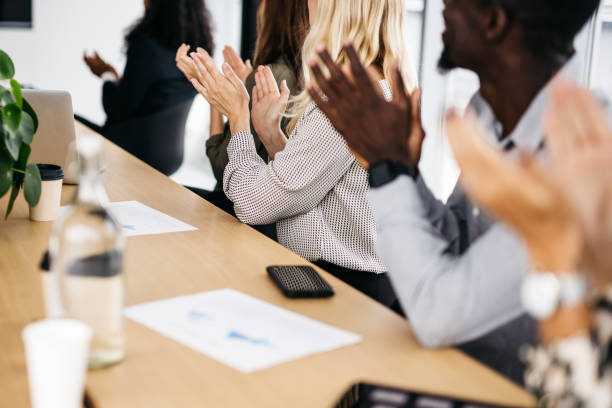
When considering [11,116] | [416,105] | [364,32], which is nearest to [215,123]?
[364,32]

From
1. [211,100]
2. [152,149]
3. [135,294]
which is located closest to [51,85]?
→ [152,149]

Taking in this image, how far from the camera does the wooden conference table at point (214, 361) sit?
83 cm

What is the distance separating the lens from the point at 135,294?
1124 millimetres

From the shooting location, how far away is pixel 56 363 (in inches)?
27.8

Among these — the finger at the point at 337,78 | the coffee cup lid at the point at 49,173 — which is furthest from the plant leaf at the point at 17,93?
the finger at the point at 337,78

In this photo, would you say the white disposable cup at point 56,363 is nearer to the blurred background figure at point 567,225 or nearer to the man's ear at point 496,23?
the blurred background figure at point 567,225

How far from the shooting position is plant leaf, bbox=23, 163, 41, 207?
4.65 feet

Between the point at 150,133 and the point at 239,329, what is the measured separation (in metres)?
2.69

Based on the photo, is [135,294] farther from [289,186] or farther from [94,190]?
[289,186]

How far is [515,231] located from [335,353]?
1.26 ft

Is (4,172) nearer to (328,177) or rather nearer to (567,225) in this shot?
(328,177)

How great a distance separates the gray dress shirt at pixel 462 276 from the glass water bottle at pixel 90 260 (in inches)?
15.2

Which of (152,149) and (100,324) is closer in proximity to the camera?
(100,324)

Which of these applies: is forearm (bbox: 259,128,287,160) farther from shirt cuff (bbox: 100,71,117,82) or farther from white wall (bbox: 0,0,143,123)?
white wall (bbox: 0,0,143,123)
